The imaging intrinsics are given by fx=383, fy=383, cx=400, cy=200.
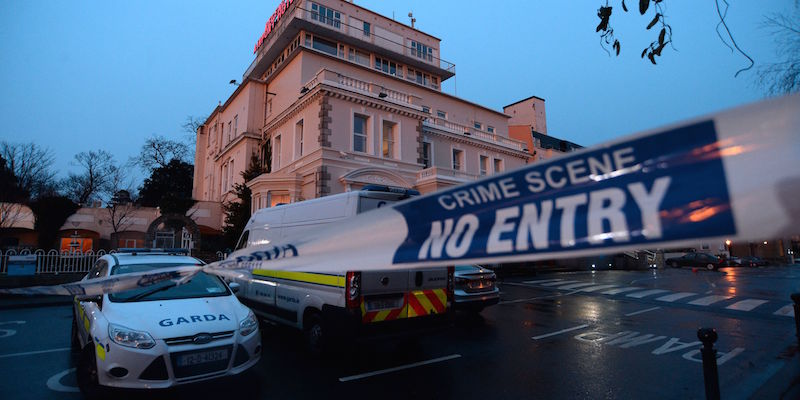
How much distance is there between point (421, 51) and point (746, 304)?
26634mm

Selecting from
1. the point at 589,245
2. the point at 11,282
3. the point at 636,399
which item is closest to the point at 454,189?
the point at 589,245

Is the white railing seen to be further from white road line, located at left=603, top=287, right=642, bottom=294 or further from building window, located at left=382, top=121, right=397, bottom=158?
white road line, located at left=603, top=287, right=642, bottom=294

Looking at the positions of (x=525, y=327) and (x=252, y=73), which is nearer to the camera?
(x=525, y=327)

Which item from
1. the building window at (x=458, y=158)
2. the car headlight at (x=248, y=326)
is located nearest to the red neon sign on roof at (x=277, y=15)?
the building window at (x=458, y=158)

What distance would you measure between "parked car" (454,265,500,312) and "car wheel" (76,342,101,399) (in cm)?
676

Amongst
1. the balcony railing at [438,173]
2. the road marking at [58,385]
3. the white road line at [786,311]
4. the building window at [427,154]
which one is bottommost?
the white road line at [786,311]

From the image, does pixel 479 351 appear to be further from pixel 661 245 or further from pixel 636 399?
pixel 661 245

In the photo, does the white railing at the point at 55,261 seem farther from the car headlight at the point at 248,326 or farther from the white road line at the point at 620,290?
the white road line at the point at 620,290

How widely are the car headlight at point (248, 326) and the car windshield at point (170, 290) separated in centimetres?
76

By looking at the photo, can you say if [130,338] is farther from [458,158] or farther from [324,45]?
[324,45]

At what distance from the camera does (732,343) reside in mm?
7168

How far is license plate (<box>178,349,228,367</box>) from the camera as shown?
426 cm

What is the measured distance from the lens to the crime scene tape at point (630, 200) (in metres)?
1.26

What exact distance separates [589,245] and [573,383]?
460 centimetres
